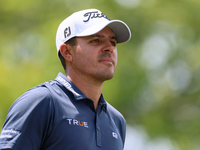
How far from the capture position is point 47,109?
107 inches

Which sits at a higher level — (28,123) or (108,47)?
(108,47)

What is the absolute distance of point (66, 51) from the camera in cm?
338

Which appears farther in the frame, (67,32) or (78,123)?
(67,32)

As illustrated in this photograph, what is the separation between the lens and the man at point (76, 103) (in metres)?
2.65

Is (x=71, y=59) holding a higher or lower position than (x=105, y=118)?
higher

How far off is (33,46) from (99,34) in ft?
24.0

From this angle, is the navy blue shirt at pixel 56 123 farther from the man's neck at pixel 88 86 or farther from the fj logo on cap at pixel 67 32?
the fj logo on cap at pixel 67 32

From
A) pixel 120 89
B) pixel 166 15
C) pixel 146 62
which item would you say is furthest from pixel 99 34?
pixel 166 15

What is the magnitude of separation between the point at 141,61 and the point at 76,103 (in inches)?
309

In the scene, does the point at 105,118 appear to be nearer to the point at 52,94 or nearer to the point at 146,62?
the point at 52,94

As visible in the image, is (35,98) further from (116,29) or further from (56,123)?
(116,29)

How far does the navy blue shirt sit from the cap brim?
435 mm

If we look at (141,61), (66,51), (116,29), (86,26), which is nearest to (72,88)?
(66,51)

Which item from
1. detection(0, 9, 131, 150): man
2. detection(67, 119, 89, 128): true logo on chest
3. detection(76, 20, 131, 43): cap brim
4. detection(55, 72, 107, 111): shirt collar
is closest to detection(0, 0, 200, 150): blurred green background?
detection(76, 20, 131, 43): cap brim
